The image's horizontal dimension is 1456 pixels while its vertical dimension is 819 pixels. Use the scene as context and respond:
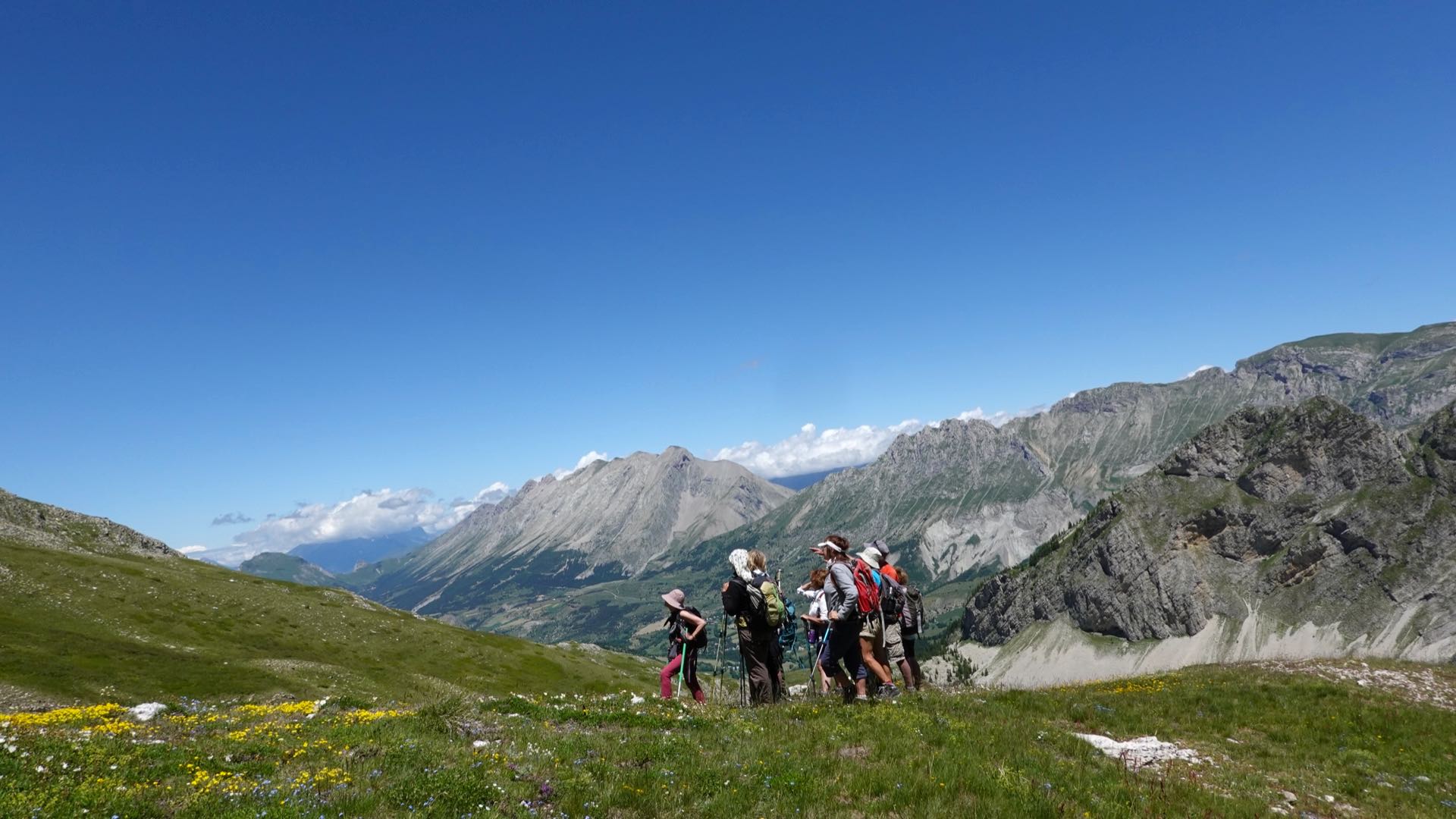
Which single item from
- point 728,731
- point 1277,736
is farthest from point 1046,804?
point 1277,736

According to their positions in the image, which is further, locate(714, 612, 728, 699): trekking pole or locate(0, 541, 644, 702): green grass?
locate(0, 541, 644, 702): green grass

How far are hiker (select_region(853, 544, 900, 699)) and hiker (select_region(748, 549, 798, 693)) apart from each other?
222cm

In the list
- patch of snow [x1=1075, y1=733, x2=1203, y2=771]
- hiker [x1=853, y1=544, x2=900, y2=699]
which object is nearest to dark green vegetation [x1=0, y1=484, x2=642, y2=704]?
hiker [x1=853, y1=544, x2=900, y2=699]

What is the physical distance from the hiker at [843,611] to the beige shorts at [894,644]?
1.94 metres

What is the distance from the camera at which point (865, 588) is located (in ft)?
57.5

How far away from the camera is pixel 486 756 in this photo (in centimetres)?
1070

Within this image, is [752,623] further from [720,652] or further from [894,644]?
[720,652]

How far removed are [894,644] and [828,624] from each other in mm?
2515

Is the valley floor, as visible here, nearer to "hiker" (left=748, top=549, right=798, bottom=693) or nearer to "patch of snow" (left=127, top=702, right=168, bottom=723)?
"patch of snow" (left=127, top=702, right=168, bottom=723)

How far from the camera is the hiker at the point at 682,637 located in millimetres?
19531

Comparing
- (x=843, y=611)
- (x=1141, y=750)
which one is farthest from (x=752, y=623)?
(x=1141, y=750)

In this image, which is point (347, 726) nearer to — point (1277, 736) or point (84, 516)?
point (1277, 736)

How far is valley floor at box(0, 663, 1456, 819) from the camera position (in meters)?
8.77

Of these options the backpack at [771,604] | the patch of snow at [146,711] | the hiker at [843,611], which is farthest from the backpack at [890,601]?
the patch of snow at [146,711]
